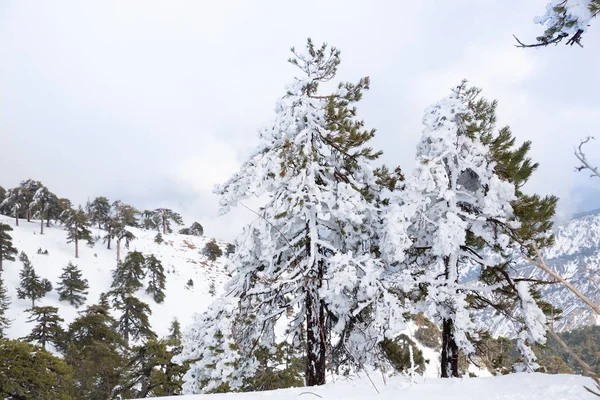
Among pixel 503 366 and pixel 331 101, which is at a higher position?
pixel 331 101

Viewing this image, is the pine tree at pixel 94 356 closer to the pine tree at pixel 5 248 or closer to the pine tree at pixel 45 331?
the pine tree at pixel 45 331

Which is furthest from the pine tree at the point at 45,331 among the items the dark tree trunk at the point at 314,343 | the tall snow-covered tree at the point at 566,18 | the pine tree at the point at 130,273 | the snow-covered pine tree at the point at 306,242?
the tall snow-covered tree at the point at 566,18

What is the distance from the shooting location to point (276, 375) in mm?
9461

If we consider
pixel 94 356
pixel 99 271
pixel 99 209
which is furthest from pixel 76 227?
pixel 94 356

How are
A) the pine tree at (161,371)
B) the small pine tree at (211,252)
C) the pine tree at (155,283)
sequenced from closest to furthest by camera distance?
1. the pine tree at (161,371)
2. the pine tree at (155,283)
3. the small pine tree at (211,252)

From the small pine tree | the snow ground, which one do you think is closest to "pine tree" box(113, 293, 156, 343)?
the small pine tree

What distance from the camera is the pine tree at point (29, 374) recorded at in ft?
39.3

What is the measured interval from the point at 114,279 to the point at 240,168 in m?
35.9

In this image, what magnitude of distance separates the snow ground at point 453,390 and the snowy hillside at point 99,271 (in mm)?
30862

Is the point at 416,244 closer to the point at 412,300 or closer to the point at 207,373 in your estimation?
the point at 412,300

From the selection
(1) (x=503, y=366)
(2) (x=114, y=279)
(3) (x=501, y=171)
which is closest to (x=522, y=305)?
(1) (x=503, y=366)

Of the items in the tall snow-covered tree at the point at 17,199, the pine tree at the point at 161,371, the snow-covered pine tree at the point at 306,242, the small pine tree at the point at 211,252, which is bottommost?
the pine tree at the point at 161,371

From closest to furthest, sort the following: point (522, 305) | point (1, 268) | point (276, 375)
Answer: point (522, 305)
point (276, 375)
point (1, 268)

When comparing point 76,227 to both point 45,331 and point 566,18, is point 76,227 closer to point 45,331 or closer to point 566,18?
point 45,331
